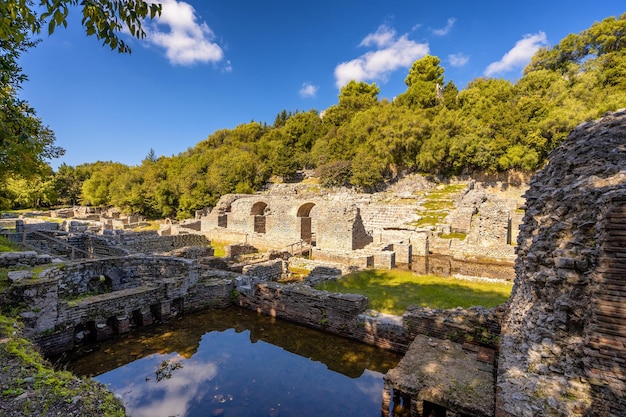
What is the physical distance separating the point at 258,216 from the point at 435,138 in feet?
88.8

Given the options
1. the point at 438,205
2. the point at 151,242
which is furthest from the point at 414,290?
the point at 438,205

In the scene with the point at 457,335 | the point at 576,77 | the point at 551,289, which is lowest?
the point at 457,335

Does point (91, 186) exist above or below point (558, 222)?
above

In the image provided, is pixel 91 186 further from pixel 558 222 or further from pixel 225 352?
pixel 558 222

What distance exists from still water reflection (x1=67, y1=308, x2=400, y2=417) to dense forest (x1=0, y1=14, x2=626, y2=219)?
3394 cm

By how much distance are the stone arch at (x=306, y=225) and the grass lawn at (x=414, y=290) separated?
965 centimetres

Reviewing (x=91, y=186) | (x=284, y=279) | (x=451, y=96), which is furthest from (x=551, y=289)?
(x=91, y=186)

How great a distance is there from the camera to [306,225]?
22.6m

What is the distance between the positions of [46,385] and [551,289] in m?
6.30

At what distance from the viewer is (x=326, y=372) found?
5.84 meters

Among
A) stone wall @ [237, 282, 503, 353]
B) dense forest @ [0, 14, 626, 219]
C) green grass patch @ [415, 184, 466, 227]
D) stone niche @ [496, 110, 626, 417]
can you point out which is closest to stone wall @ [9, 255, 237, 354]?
stone wall @ [237, 282, 503, 353]

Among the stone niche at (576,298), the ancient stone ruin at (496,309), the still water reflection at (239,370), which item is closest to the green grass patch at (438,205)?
the ancient stone ruin at (496,309)

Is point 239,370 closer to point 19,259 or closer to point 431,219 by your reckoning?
point 19,259

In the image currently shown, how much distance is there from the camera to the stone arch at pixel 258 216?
24.8m
